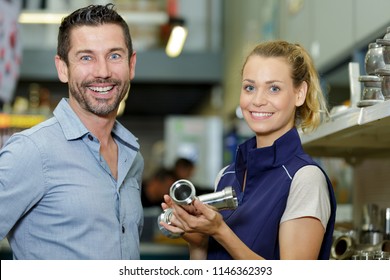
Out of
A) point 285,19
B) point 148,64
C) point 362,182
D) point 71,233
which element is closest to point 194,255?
point 71,233

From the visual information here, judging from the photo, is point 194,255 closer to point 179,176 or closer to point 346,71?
point 346,71

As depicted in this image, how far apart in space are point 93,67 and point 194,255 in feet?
2.05

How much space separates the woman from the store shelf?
0.15 meters

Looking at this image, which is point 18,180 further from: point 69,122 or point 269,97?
point 269,97

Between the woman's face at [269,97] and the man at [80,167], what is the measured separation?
390mm

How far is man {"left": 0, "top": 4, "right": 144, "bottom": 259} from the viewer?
6.86 ft

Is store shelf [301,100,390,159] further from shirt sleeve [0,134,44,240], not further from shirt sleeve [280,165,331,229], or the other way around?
shirt sleeve [0,134,44,240]

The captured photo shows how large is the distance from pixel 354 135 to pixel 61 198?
1121mm

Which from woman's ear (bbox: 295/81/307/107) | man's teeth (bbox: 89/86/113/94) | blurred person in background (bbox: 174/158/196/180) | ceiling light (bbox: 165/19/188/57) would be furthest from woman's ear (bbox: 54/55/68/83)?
ceiling light (bbox: 165/19/188/57)

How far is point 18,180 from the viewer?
206 centimetres

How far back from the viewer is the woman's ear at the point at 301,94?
222 centimetres

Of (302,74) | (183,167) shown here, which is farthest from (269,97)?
→ (183,167)

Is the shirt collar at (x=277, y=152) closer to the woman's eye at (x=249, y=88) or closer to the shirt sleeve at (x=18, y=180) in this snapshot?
the woman's eye at (x=249, y=88)

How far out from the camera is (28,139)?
6.93ft
